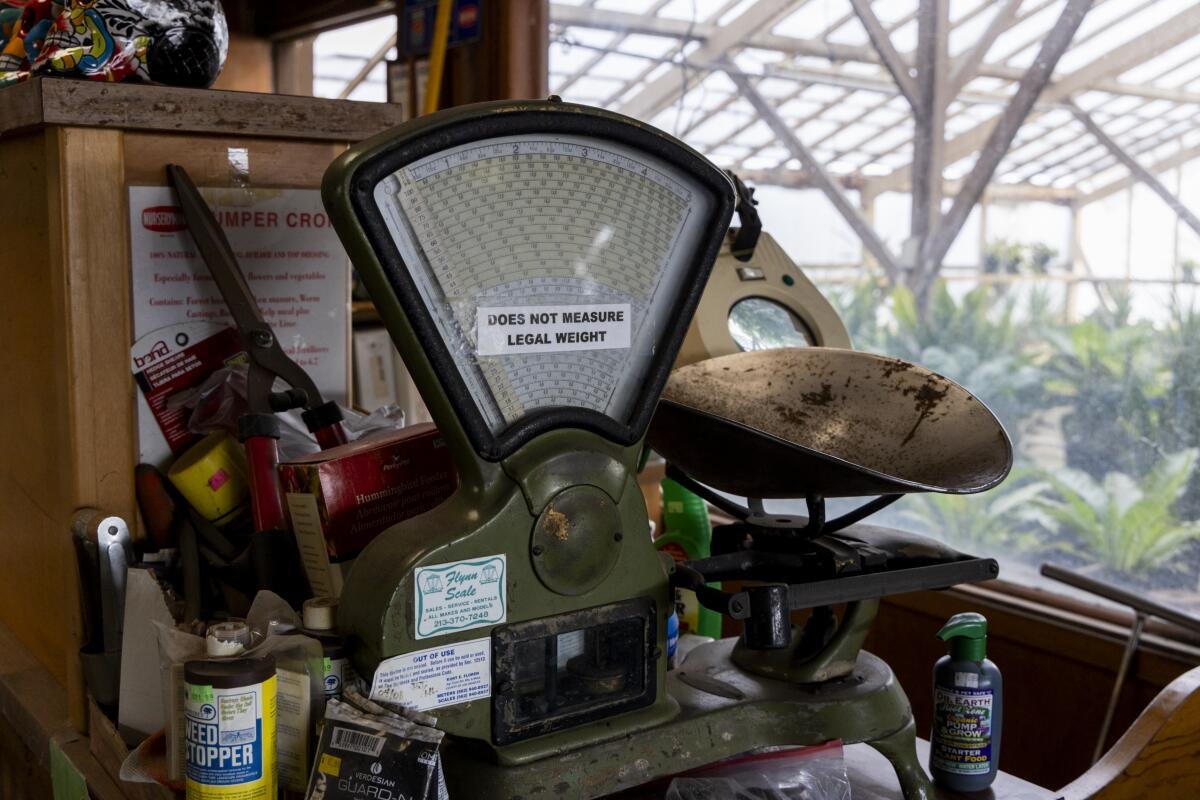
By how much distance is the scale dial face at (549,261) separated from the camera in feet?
2.82

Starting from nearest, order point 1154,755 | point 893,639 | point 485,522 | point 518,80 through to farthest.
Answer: point 485,522
point 1154,755
point 893,639
point 518,80

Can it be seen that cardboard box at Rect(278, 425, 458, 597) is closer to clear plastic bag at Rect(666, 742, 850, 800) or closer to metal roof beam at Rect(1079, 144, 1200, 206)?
clear plastic bag at Rect(666, 742, 850, 800)

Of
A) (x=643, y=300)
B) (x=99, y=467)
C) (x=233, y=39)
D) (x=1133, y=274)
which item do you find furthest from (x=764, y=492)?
(x=233, y=39)

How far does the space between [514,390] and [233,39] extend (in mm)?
2742

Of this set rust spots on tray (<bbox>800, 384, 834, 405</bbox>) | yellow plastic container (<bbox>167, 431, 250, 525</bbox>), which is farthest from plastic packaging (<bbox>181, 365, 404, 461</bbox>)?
rust spots on tray (<bbox>800, 384, 834, 405</bbox>)

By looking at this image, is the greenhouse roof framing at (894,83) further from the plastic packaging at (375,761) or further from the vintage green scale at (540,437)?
the plastic packaging at (375,761)

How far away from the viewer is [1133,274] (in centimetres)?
187

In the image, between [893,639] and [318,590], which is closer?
[318,590]

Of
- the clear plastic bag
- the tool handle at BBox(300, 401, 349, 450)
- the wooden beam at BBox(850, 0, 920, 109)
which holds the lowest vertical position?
the clear plastic bag

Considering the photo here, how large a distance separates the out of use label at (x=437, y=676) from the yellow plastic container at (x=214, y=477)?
0.42 m

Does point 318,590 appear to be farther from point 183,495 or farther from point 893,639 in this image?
point 893,639

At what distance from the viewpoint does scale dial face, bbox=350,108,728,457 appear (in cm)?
86

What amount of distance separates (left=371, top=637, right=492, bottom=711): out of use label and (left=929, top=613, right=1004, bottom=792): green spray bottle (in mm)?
486

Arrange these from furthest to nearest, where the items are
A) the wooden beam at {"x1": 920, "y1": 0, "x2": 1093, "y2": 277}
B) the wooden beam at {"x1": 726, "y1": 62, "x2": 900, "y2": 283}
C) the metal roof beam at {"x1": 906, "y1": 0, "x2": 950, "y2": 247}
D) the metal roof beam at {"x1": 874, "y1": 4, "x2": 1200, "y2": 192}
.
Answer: the wooden beam at {"x1": 726, "y1": 62, "x2": 900, "y2": 283} → the metal roof beam at {"x1": 906, "y1": 0, "x2": 950, "y2": 247} → the wooden beam at {"x1": 920, "y1": 0, "x2": 1093, "y2": 277} → the metal roof beam at {"x1": 874, "y1": 4, "x2": 1200, "y2": 192}
